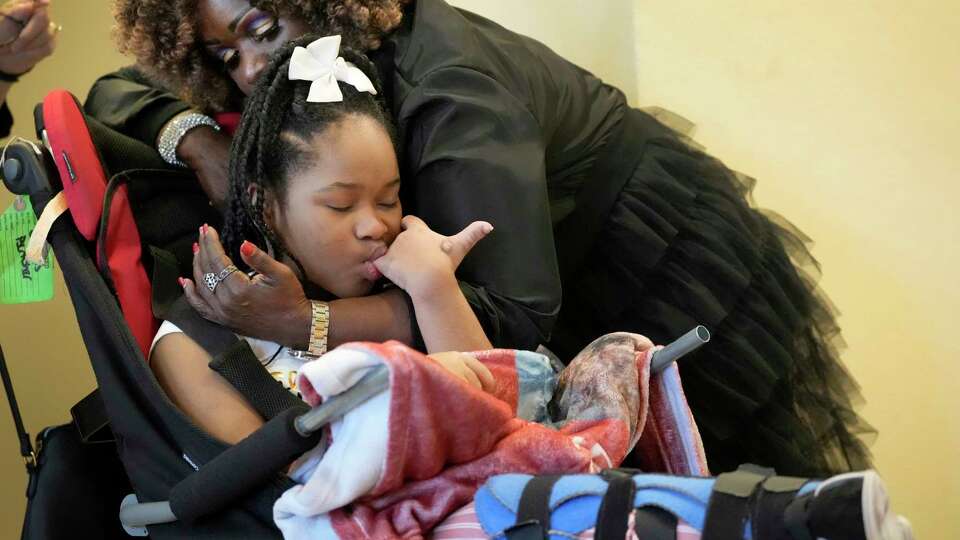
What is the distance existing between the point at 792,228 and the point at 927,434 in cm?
53

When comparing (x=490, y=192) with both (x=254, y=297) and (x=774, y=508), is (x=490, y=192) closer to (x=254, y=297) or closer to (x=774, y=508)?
(x=254, y=297)

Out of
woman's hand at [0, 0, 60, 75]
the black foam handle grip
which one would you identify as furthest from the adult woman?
the black foam handle grip

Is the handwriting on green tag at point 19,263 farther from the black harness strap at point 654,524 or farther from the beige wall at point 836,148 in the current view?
the black harness strap at point 654,524

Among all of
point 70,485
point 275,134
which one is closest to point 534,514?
point 275,134

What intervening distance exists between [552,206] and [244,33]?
0.42 m

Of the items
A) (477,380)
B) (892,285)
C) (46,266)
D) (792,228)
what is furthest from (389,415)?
(892,285)

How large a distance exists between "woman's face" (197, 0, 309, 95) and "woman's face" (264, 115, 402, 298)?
162 millimetres

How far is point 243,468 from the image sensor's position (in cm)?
81

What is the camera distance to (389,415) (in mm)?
744

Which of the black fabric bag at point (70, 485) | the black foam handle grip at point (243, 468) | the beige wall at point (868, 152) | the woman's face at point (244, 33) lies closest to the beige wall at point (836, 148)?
the beige wall at point (868, 152)

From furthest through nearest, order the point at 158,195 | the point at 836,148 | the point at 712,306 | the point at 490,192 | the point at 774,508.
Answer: the point at 836,148, the point at 712,306, the point at 158,195, the point at 490,192, the point at 774,508

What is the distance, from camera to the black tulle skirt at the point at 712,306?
1306 mm

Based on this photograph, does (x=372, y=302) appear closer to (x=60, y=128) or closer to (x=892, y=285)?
(x=60, y=128)

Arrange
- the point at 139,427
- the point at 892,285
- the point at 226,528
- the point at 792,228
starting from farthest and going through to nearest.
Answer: the point at 892,285, the point at 792,228, the point at 139,427, the point at 226,528
